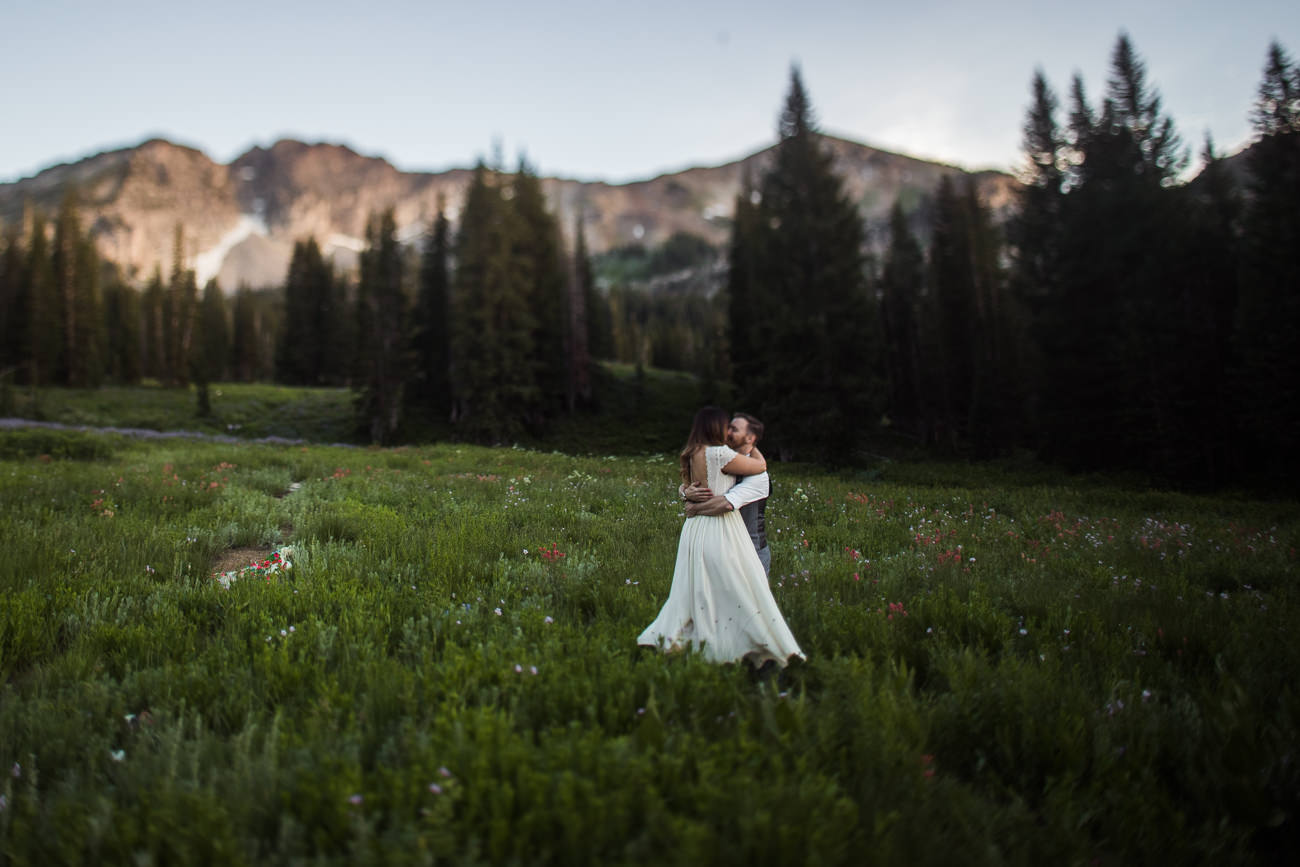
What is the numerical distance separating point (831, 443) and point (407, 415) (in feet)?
95.5

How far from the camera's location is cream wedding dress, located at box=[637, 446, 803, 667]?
412 cm

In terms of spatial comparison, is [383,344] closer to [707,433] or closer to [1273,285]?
[707,433]

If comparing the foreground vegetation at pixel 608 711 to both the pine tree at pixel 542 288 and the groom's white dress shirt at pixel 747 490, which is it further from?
the pine tree at pixel 542 288

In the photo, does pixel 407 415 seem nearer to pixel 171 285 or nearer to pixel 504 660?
pixel 504 660

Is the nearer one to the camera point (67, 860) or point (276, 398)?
point (67, 860)

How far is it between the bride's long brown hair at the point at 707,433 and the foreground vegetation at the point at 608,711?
138 centimetres

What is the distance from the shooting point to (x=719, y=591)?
4.38 m

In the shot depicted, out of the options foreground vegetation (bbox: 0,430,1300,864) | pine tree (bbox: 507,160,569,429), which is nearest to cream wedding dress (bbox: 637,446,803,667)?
foreground vegetation (bbox: 0,430,1300,864)

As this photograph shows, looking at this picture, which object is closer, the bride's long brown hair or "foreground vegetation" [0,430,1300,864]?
"foreground vegetation" [0,430,1300,864]

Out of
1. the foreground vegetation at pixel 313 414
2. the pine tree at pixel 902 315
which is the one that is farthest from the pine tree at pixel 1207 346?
the foreground vegetation at pixel 313 414

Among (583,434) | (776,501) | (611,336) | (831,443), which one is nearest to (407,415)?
(583,434)

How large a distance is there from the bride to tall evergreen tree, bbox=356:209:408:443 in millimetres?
36391

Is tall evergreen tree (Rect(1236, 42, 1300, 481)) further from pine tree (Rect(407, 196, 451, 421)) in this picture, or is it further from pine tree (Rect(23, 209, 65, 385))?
pine tree (Rect(23, 209, 65, 385))

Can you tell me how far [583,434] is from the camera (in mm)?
39625
